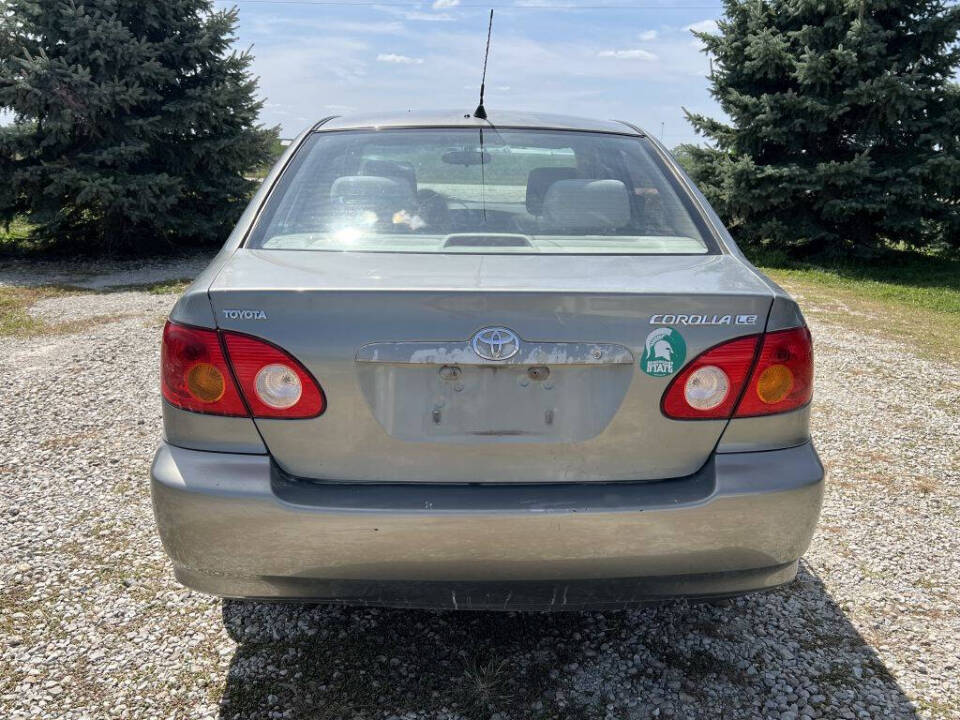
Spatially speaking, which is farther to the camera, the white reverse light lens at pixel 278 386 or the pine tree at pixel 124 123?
the pine tree at pixel 124 123

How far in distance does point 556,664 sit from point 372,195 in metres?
1.61

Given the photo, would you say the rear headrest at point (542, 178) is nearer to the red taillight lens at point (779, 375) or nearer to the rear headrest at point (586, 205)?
the rear headrest at point (586, 205)

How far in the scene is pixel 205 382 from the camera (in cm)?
191

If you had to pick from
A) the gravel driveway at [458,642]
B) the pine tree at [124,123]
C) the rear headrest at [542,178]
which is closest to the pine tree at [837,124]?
the pine tree at [124,123]

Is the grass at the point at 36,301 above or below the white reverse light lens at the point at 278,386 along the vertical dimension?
below

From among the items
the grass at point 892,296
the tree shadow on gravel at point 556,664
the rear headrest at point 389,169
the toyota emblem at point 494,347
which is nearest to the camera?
the toyota emblem at point 494,347

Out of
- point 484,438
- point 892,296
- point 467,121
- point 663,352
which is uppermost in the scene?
point 467,121

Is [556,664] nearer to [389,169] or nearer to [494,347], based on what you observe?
[494,347]

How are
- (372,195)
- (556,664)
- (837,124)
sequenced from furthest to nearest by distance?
(837,124)
(372,195)
(556,664)

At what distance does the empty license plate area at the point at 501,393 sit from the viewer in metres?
1.84

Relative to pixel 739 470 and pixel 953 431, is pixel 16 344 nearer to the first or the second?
pixel 739 470

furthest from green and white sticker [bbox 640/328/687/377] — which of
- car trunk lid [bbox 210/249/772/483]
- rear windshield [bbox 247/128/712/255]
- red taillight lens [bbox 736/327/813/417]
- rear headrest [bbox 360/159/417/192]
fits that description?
rear headrest [bbox 360/159/417/192]

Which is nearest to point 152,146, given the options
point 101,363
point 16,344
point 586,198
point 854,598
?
point 16,344

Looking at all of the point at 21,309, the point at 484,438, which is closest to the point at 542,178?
the point at 484,438
